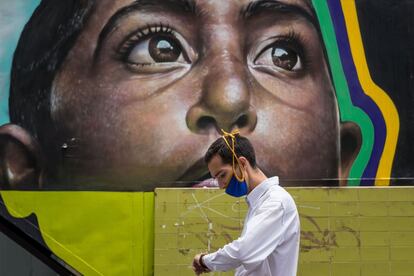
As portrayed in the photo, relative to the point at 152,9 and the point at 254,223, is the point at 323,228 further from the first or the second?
the point at 254,223

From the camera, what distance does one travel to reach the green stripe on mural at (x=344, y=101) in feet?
17.0

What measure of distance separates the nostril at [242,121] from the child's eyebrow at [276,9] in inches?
31.4

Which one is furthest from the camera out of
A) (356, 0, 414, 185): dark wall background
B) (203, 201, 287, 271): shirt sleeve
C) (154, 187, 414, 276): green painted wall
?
(356, 0, 414, 185): dark wall background

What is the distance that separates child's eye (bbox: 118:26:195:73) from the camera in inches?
205

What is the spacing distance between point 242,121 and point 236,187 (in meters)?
2.46

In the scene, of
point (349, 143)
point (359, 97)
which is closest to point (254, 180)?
point (349, 143)

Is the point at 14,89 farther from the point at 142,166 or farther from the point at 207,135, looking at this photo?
the point at 207,135

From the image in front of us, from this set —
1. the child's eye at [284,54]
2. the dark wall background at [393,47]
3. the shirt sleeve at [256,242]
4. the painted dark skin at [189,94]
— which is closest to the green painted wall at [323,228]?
the painted dark skin at [189,94]

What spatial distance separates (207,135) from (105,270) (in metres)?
1.29

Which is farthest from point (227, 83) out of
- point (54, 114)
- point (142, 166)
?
point (54, 114)

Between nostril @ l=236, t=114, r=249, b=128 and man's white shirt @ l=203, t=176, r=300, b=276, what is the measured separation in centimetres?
249

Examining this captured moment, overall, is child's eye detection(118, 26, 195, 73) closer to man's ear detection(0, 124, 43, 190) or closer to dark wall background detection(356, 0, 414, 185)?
man's ear detection(0, 124, 43, 190)

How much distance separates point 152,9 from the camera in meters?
5.23

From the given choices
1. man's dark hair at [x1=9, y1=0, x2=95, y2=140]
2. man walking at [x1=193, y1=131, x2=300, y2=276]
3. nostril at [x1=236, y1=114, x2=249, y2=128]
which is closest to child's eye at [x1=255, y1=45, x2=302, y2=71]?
nostril at [x1=236, y1=114, x2=249, y2=128]
